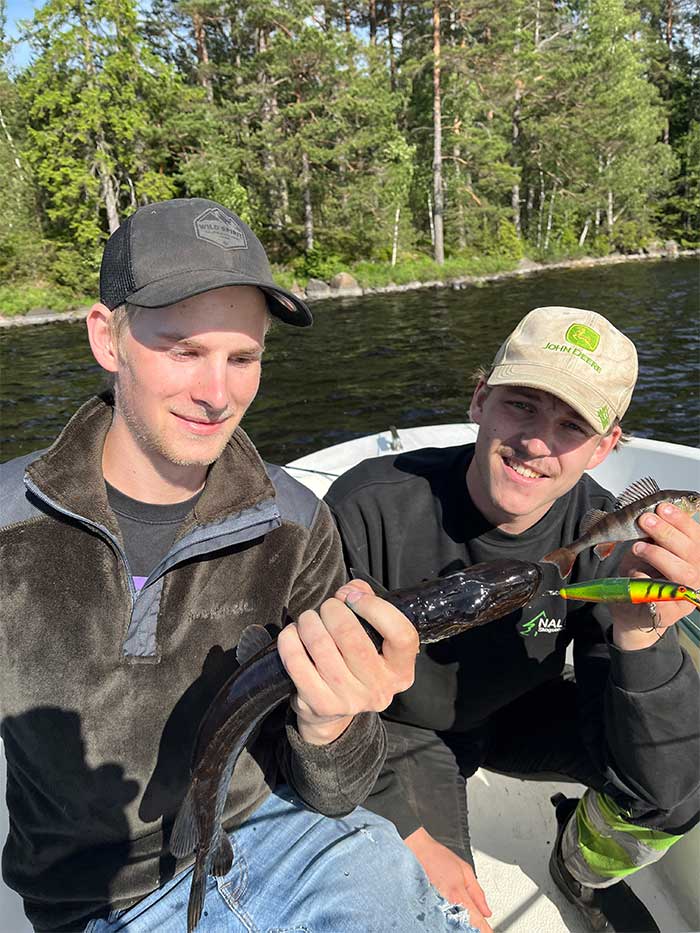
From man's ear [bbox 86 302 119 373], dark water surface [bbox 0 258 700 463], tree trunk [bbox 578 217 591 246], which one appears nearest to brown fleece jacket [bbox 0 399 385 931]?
man's ear [bbox 86 302 119 373]

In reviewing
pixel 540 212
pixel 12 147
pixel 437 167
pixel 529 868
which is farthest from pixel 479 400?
pixel 540 212

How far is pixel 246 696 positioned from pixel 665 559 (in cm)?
159

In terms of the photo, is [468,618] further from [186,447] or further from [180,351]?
[180,351]

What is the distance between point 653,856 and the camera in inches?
112

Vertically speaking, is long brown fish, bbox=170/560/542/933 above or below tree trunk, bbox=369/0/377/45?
below

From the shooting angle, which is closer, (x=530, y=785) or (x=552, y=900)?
(x=552, y=900)

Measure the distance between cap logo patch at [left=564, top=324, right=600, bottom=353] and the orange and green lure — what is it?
1137mm

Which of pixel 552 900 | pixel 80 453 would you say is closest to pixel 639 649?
pixel 552 900

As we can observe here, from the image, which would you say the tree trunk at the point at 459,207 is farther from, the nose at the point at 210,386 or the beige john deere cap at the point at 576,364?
the nose at the point at 210,386

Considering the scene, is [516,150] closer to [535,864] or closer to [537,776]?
[537,776]

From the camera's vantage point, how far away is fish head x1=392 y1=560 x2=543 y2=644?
7.14 feet

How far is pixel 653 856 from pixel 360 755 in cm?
165

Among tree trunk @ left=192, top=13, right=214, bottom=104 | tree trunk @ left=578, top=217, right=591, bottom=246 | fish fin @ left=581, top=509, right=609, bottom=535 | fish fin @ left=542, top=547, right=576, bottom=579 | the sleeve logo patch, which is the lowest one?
the sleeve logo patch

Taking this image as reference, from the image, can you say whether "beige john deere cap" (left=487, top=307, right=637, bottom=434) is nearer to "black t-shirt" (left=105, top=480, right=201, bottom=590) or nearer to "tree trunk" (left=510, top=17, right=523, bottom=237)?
"black t-shirt" (left=105, top=480, right=201, bottom=590)
